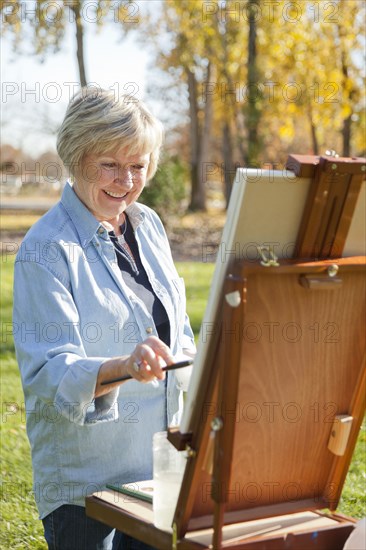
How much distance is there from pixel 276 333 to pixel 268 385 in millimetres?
152

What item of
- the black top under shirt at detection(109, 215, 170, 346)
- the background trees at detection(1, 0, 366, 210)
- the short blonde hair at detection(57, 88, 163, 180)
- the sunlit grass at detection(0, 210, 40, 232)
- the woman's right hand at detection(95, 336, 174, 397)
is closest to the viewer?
the woman's right hand at detection(95, 336, 174, 397)

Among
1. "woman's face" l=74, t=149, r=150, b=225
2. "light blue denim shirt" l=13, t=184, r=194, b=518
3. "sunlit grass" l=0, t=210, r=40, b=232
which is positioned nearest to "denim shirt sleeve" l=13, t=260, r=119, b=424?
"light blue denim shirt" l=13, t=184, r=194, b=518

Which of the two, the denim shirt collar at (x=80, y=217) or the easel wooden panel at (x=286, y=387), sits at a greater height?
the denim shirt collar at (x=80, y=217)

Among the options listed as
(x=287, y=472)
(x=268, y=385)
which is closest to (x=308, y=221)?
(x=268, y=385)

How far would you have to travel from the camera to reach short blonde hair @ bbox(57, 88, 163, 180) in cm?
295

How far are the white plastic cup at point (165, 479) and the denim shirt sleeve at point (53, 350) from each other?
0.23 metres

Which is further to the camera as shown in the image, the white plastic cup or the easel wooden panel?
the white plastic cup

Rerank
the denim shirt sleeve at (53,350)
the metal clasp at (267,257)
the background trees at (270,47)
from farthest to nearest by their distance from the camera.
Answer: the background trees at (270,47), the denim shirt sleeve at (53,350), the metal clasp at (267,257)

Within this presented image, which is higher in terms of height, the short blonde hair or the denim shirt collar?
the short blonde hair

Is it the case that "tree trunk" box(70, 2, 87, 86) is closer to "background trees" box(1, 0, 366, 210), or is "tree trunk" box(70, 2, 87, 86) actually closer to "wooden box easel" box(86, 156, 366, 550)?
"background trees" box(1, 0, 366, 210)

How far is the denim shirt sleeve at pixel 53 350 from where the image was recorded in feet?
8.39

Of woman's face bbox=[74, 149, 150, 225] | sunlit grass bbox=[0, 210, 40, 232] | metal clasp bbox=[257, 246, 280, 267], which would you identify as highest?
woman's face bbox=[74, 149, 150, 225]

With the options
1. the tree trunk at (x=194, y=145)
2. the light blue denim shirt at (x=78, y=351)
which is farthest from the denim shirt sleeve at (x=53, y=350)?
the tree trunk at (x=194, y=145)

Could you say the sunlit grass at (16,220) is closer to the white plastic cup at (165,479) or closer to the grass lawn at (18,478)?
the grass lawn at (18,478)
